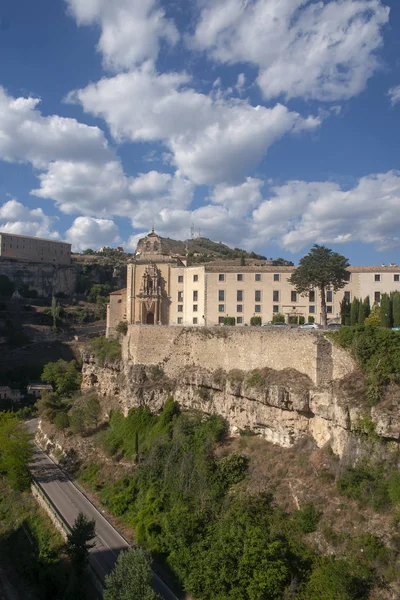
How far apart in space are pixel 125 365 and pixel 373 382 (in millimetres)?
21796

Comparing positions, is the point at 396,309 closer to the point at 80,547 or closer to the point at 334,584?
the point at 334,584

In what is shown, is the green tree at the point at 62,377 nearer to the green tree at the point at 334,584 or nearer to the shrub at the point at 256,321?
the shrub at the point at 256,321

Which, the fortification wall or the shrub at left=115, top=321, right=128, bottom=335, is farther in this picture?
the shrub at left=115, top=321, right=128, bottom=335

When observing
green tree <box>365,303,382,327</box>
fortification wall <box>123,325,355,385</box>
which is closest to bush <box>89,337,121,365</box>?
fortification wall <box>123,325,355,385</box>

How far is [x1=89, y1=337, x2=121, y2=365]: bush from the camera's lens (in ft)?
128

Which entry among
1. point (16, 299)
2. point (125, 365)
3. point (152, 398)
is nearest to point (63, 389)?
point (125, 365)

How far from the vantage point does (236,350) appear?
29.4 m

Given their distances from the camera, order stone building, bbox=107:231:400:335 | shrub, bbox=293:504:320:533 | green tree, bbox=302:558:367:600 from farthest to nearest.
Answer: stone building, bbox=107:231:400:335, shrub, bbox=293:504:320:533, green tree, bbox=302:558:367:600

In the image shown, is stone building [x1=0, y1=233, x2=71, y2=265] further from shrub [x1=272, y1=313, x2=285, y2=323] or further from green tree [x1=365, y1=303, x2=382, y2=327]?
green tree [x1=365, y1=303, x2=382, y2=327]

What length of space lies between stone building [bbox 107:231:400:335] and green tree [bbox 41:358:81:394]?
15.2 m

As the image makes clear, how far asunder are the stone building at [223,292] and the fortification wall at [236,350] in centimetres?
399

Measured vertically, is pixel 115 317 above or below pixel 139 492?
above

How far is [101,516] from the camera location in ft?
88.1

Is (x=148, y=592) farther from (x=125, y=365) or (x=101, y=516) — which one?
(x=125, y=365)
